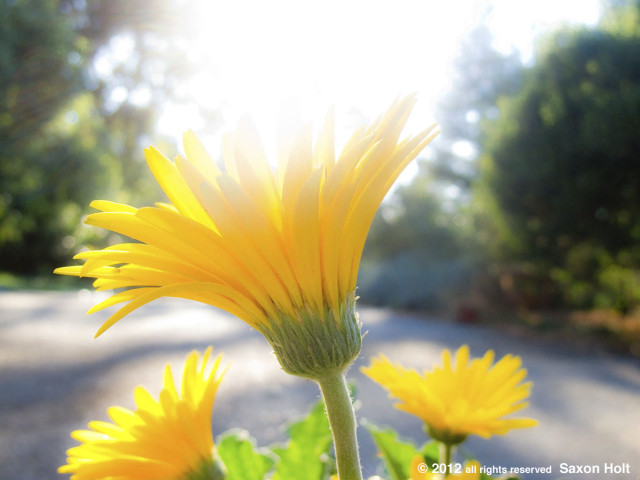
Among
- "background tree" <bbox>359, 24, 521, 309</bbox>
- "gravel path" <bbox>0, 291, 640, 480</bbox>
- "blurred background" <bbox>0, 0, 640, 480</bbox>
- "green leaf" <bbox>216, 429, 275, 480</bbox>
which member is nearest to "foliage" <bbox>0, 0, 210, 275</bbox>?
"blurred background" <bbox>0, 0, 640, 480</bbox>

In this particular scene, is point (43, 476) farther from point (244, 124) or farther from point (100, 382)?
point (244, 124)

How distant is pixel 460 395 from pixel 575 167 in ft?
22.5

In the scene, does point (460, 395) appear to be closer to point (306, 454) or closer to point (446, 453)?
point (446, 453)

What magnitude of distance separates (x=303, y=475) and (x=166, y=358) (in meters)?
4.05

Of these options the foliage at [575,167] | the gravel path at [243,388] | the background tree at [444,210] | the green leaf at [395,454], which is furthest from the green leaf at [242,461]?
the background tree at [444,210]

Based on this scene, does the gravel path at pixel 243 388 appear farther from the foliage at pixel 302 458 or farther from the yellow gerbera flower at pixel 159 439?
the yellow gerbera flower at pixel 159 439

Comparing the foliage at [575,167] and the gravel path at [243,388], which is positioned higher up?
the foliage at [575,167]

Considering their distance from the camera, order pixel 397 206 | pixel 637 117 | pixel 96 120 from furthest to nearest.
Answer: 1. pixel 96 120
2. pixel 397 206
3. pixel 637 117

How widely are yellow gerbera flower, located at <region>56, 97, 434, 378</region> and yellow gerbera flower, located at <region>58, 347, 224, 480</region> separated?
10 cm

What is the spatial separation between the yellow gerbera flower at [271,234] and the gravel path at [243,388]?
97 centimetres

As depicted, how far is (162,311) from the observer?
7.27 m

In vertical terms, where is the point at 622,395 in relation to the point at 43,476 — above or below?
above

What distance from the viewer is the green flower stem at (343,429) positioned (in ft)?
1.23

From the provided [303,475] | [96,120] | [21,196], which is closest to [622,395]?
[303,475]
